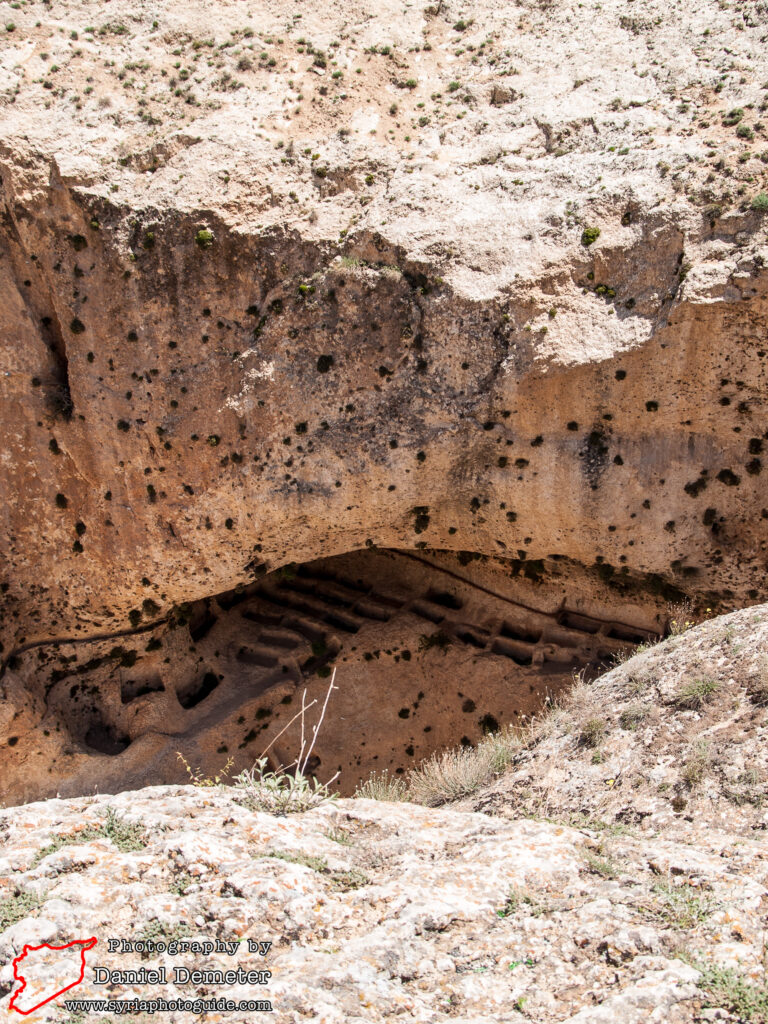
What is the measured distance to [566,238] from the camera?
1066 centimetres

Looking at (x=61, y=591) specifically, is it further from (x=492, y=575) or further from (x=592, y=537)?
(x=592, y=537)

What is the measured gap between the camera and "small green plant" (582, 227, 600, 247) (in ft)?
34.5

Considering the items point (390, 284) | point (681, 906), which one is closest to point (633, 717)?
point (681, 906)

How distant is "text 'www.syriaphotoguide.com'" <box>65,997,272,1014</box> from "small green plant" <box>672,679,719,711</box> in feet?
15.1

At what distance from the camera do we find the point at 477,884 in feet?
18.3

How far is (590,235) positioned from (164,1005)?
9.86 meters

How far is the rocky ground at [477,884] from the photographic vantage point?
463cm

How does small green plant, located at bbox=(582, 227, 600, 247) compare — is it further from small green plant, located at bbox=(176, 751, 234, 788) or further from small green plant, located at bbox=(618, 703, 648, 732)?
small green plant, located at bbox=(176, 751, 234, 788)

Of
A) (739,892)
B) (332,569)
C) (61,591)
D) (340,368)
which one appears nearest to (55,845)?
(739,892)

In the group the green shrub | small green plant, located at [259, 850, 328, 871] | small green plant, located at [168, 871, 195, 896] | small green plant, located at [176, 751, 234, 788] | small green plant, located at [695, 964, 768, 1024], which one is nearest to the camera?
small green plant, located at [695, 964, 768, 1024]

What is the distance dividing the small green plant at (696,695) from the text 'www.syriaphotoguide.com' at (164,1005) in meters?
4.60

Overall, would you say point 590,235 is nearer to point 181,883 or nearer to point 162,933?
point 181,883

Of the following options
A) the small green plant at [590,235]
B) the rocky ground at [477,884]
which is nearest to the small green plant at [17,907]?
the rocky ground at [477,884]

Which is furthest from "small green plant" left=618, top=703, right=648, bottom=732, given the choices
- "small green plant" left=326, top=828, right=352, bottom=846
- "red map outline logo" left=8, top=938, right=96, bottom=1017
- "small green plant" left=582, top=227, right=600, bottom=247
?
"small green plant" left=582, top=227, right=600, bottom=247
